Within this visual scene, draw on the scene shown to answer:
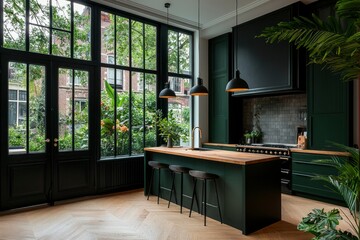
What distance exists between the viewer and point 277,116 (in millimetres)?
5648

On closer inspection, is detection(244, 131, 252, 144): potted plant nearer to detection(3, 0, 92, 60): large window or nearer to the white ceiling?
the white ceiling

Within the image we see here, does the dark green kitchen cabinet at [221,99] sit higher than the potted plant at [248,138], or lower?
higher

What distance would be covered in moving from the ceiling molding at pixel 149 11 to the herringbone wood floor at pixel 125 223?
12.4ft

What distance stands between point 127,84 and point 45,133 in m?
1.86

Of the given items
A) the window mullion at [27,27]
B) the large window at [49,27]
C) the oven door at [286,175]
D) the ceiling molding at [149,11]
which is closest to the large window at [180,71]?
the ceiling molding at [149,11]

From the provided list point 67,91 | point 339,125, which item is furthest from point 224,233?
point 67,91

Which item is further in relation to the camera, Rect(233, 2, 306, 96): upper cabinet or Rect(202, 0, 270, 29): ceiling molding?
Rect(202, 0, 270, 29): ceiling molding

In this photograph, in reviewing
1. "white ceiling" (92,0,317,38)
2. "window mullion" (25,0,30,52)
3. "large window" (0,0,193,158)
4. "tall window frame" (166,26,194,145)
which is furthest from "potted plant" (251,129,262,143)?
"window mullion" (25,0,30,52)

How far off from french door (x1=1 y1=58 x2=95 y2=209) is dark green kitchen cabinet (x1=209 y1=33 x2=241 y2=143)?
10.1 feet

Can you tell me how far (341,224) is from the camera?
3.38 metres

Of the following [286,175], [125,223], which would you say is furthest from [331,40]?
A: [286,175]

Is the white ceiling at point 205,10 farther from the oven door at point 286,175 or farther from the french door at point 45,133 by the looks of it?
the oven door at point 286,175

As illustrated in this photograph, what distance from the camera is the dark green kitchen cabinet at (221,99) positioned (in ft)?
20.0

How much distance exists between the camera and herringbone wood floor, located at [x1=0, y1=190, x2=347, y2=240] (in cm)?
305
